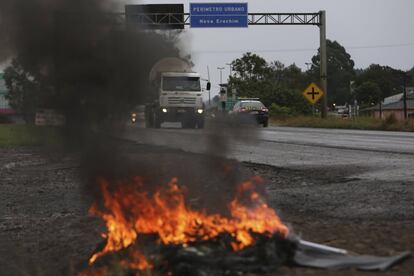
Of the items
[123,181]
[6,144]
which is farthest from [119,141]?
[6,144]

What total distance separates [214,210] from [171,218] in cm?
37

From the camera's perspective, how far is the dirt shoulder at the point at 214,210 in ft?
15.8

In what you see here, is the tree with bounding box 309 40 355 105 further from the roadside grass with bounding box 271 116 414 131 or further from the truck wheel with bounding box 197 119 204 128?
the truck wheel with bounding box 197 119 204 128

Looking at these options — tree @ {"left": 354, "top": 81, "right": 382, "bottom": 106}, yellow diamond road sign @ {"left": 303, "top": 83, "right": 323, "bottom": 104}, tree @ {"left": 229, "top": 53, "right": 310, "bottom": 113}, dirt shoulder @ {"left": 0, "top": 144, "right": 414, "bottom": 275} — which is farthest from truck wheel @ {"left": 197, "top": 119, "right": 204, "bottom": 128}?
tree @ {"left": 354, "top": 81, "right": 382, "bottom": 106}

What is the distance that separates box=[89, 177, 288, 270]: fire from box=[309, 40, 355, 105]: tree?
98.1m

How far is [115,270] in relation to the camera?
382 centimetres

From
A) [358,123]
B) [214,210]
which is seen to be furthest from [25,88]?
[358,123]

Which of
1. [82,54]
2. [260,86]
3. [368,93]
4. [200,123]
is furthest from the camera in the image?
[368,93]

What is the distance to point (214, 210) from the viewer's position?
4.67 meters

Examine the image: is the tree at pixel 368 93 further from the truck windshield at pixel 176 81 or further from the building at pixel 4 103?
the building at pixel 4 103

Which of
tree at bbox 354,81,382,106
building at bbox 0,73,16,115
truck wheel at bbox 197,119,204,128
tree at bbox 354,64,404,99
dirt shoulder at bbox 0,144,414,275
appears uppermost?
tree at bbox 354,64,404,99

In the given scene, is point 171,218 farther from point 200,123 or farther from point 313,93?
point 313,93

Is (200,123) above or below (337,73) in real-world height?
below

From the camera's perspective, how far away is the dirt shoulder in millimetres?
4801
